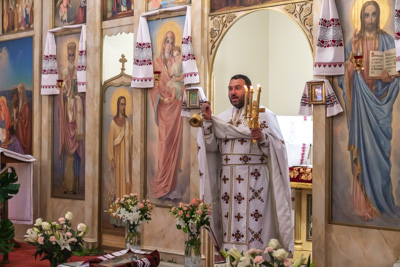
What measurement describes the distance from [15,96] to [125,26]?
8.80ft

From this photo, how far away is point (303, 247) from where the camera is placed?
930 centimetres

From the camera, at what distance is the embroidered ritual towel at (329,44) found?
716 cm

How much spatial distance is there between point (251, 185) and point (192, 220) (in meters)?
0.94

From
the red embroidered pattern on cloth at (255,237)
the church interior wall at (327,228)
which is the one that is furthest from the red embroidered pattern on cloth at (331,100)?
the red embroidered pattern on cloth at (255,237)

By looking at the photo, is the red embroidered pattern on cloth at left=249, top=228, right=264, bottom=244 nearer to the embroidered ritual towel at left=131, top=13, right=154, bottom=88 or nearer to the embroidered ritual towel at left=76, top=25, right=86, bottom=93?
the embroidered ritual towel at left=131, top=13, right=154, bottom=88

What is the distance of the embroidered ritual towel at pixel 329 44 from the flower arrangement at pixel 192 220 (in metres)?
2.04

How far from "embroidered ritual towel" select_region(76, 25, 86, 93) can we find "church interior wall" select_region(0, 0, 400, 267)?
0.08m

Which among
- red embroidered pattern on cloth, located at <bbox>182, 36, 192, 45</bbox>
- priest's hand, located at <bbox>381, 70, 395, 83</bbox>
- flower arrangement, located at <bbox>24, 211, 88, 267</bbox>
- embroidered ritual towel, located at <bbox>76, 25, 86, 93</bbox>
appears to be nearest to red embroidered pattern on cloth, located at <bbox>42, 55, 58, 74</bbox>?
embroidered ritual towel, located at <bbox>76, 25, 86, 93</bbox>

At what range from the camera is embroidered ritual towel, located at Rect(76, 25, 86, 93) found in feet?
32.7

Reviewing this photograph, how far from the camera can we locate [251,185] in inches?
283

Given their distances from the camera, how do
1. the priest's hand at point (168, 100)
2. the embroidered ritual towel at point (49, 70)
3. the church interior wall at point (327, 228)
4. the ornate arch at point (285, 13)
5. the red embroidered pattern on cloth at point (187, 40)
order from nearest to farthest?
the church interior wall at point (327, 228)
the ornate arch at point (285, 13)
the red embroidered pattern on cloth at point (187, 40)
the priest's hand at point (168, 100)
the embroidered ritual towel at point (49, 70)

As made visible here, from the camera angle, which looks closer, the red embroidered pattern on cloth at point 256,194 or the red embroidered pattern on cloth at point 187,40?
the red embroidered pattern on cloth at point 256,194

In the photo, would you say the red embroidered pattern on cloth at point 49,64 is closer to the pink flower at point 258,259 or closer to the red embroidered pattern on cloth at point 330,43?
the red embroidered pattern on cloth at point 330,43

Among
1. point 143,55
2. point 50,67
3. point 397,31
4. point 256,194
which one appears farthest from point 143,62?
point 397,31
